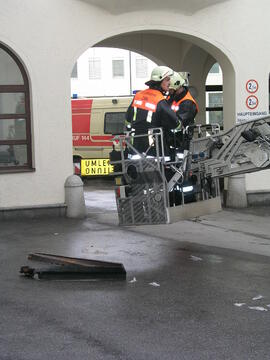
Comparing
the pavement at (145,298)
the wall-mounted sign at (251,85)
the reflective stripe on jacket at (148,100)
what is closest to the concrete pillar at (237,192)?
the wall-mounted sign at (251,85)

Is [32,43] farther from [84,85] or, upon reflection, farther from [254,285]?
[84,85]

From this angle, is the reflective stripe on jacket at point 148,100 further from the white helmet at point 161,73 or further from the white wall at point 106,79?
the white wall at point 106,79

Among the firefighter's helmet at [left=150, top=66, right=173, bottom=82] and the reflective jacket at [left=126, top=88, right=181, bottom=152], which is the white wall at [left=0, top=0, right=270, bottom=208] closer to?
the reflective jacket at [left=126, top=88, right=181, bottom=152]

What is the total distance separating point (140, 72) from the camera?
2005 inches

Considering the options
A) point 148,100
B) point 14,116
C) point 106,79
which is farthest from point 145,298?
point 106,79

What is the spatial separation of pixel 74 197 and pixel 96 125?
8.76 metres

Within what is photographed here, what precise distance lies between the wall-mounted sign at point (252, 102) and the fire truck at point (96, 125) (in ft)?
24.9

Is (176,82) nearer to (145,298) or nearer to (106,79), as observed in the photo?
(145,298)

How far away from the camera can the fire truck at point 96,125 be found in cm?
2005

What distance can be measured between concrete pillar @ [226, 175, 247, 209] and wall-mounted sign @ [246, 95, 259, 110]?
138cm

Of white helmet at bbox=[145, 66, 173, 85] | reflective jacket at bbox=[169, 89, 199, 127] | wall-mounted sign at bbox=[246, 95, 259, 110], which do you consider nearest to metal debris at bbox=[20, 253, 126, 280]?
white helmet at bbox=[145, 66, 173, 85]

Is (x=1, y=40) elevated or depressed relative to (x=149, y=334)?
elevated

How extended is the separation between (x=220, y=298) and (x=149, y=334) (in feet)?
4.27

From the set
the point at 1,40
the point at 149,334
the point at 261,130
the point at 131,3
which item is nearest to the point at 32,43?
the point at 1,40
